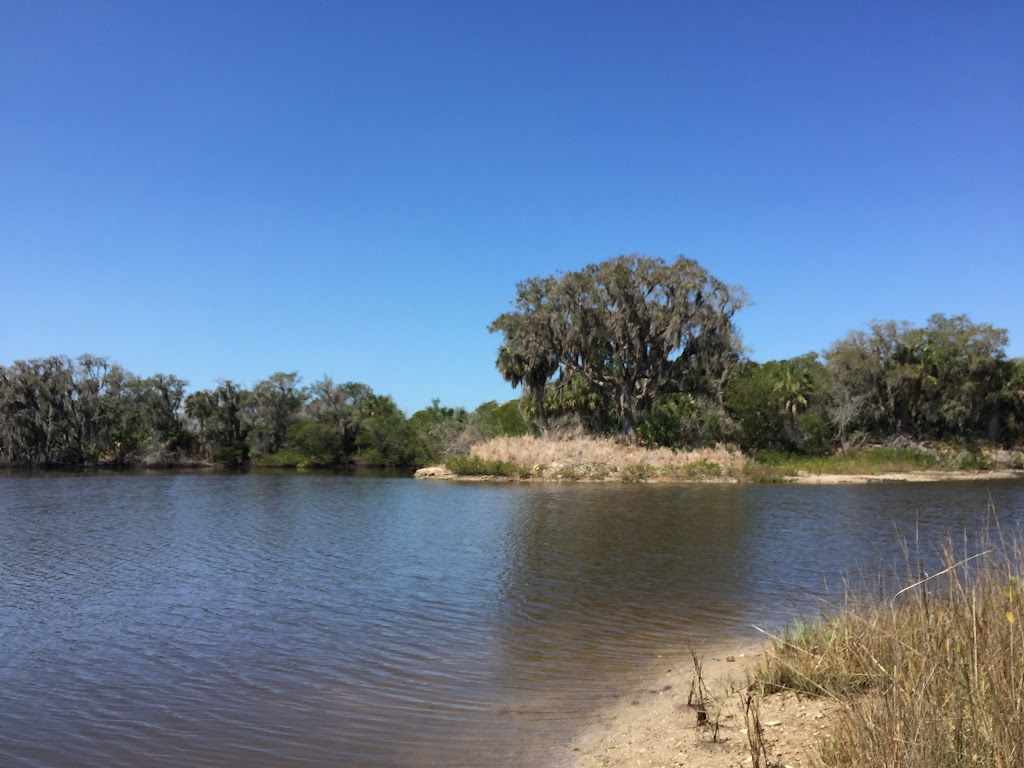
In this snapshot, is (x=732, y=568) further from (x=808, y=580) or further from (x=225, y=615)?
(x=225, y=615)

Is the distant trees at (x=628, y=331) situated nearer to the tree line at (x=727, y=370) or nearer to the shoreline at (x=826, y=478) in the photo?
the tree line at (x=727, y=370)

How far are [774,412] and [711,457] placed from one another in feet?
23.9

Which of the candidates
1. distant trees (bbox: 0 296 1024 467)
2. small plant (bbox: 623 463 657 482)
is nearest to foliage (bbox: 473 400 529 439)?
distant trees (bbox: 0 296 1024 467)

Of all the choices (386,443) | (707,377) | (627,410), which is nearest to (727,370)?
(707,377)

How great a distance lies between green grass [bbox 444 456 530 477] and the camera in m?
44.8

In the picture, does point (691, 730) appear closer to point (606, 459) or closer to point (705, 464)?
point (705, 464)

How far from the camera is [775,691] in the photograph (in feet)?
22.3

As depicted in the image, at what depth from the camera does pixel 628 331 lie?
47.8m

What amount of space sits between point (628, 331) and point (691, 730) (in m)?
42.5

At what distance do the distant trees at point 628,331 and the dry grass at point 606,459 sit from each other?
381 cm

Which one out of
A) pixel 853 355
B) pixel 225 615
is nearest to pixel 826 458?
pixel 853 355

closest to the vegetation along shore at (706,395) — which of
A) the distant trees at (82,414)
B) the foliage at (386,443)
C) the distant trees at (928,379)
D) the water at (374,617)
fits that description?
the distant trees at (928,379)

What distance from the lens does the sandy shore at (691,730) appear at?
5582mm

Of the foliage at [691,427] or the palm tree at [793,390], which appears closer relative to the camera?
the palm tree at [793,390]
